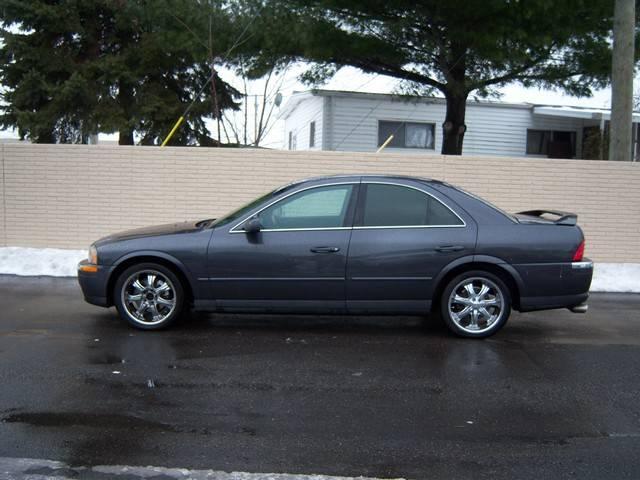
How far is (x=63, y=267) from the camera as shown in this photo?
424 inches

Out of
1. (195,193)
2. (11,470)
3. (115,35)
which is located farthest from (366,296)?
(115,35)

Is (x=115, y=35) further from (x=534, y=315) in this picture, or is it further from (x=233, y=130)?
(x=534, y=315)

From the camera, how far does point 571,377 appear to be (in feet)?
19.0

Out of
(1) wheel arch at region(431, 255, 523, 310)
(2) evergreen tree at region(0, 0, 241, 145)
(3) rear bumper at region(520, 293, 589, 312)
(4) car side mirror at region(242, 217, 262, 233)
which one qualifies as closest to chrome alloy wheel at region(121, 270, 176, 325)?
(4) car side mirror at region(242, 217, 262, 233)

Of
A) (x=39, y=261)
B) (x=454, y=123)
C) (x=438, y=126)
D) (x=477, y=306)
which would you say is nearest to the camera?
(x=477, y=306)

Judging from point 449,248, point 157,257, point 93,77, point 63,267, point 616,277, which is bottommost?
point 63,267

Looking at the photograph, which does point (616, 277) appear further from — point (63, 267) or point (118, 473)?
point (118, 473)

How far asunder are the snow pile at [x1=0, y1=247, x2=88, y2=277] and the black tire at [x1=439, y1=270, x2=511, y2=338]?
627 cm

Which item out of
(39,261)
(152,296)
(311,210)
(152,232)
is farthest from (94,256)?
(39,261)

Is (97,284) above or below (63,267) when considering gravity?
above

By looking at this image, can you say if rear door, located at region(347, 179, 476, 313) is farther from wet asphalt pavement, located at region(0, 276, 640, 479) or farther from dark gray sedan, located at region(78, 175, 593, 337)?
A: wet asphalt pavement, located at region(0, 276, 640, 479)

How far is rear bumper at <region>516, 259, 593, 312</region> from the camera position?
682 centimetres

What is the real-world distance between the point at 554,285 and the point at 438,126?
13124 mm

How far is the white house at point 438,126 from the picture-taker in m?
19.0
